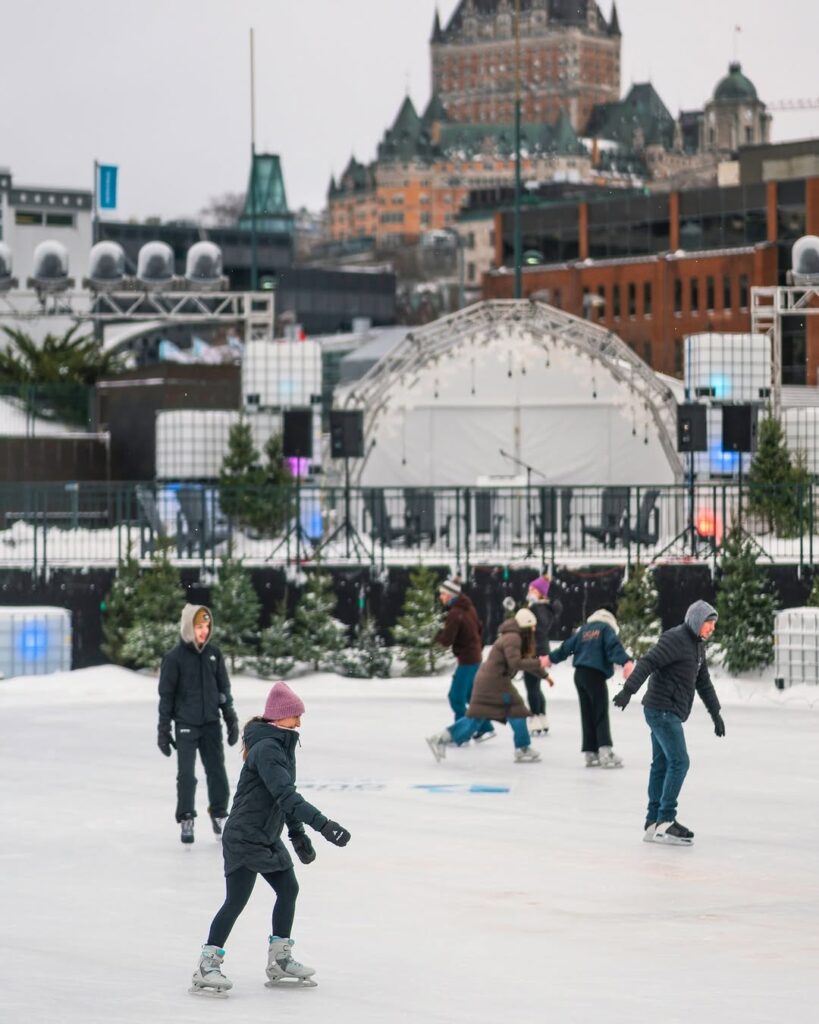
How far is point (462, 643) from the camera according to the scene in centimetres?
1817

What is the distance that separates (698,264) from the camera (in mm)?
95500

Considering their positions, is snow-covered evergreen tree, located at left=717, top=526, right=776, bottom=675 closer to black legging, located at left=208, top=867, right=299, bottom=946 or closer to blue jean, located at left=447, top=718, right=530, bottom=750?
blue jean, located at left=447, top=718, right=530, bottom=750

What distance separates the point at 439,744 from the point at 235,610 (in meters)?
8.09

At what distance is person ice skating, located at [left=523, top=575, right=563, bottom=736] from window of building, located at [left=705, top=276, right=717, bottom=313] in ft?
251

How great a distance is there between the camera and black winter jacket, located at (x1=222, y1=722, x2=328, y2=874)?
28.7 feet

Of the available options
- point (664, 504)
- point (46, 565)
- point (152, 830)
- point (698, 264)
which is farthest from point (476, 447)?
point (698, 264)

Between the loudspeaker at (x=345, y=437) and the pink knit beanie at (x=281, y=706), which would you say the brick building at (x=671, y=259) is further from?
the pink knit beanie at (x=281, y=706)

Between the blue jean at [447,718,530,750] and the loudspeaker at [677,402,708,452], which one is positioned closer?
the blue jean at [447,718,530,750]

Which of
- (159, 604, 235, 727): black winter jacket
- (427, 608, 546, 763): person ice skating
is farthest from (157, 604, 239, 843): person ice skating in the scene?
(427, 608, 546, 763): person ice skating

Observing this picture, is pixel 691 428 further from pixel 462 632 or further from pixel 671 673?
pixel 671 673

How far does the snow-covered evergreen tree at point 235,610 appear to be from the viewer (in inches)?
974

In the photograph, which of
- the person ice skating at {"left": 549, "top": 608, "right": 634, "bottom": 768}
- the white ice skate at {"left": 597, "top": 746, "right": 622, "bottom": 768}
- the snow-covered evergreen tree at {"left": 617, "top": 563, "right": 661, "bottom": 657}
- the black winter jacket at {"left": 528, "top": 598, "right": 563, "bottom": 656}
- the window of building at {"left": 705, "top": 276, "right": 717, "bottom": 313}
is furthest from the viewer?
the window of building at {"left": 705, "top": 276, "right": 717, "bottom": 313}

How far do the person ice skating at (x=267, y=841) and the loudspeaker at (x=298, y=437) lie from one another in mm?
20329

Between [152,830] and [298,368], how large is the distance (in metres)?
19.6
